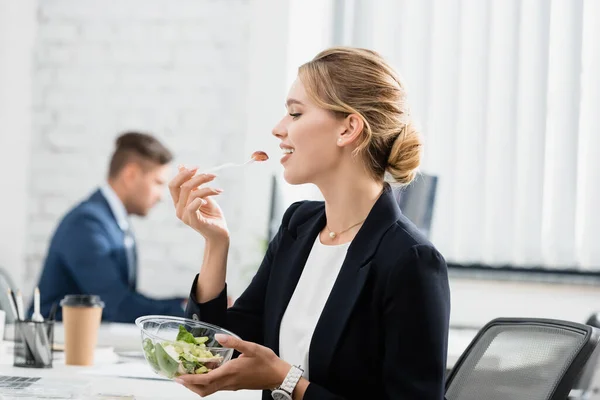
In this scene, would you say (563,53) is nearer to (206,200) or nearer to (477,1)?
(477,1)

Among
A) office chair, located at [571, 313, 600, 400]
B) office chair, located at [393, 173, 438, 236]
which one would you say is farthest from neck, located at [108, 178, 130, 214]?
office chair, located at [571, 313, 600, 400]

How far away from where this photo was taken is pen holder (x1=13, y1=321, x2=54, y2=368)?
190 centimetres

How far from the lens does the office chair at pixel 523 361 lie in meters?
1.43

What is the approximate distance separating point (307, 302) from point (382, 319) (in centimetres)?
18

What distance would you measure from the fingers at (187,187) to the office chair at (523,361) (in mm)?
610

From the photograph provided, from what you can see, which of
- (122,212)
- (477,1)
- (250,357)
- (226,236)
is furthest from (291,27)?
(250,357)

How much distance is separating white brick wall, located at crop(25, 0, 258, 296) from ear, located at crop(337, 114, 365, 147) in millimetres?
2348

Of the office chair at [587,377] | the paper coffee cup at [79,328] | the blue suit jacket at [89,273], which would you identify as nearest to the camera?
the paper coffee cup at [79,328]

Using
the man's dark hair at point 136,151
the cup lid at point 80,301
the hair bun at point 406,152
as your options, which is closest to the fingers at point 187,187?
the hair bun at point 406,152

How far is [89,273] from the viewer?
3447 millimetres

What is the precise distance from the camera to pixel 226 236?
169 centimetres

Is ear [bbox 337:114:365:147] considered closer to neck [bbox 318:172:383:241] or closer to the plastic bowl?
neck [bbox 318:172:383:241]

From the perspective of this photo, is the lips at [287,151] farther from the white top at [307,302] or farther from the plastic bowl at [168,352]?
the plastic bowl at [168,352]

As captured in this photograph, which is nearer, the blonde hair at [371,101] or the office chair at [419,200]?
the blonde hair at [371,101]
